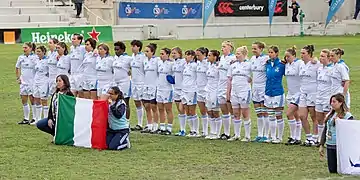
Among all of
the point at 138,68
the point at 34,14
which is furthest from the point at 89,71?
the point at 34,14

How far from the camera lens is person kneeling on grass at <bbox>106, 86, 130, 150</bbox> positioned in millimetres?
14742

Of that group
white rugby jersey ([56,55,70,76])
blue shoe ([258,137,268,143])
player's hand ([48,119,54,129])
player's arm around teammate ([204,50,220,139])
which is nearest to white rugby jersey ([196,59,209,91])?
player's arm around teammate ([204,50,220,139])

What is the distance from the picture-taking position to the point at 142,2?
50.1m

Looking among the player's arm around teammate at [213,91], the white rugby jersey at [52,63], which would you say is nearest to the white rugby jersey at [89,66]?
the white rugby jersey at [52,63]

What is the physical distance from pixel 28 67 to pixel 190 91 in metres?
3.91

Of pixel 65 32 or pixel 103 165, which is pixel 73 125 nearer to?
pixel 103 165

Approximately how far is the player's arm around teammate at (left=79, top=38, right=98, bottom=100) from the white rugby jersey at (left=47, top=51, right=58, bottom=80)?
2.34ft

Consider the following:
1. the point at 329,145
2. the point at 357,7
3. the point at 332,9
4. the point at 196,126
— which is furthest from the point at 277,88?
the point at 357,7

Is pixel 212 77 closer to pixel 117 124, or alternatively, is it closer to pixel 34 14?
pixel 117 124

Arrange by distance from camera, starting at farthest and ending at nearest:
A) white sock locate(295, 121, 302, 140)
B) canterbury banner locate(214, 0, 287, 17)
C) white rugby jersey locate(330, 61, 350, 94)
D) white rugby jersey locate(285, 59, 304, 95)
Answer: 1. canterbury banner locate(214, 0, 287, 17)
2. white sock locate(295, 121, 302, 140)
3. white rugby jersey locate(285, 59, 304, 95)
4. white rugby jersey locate(330, 61, 350, 94)

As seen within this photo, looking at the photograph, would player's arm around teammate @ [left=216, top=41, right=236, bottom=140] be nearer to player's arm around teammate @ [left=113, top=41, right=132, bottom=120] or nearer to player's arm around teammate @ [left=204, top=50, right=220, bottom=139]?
player's arm around teammate @ [left=204, top=50, right=220, bottom=139]

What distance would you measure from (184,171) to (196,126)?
13.0ft

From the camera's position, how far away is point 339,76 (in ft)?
48.5

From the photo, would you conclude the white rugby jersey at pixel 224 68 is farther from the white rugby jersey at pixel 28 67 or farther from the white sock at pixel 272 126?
the white rugby jersey at pixel 28 67
